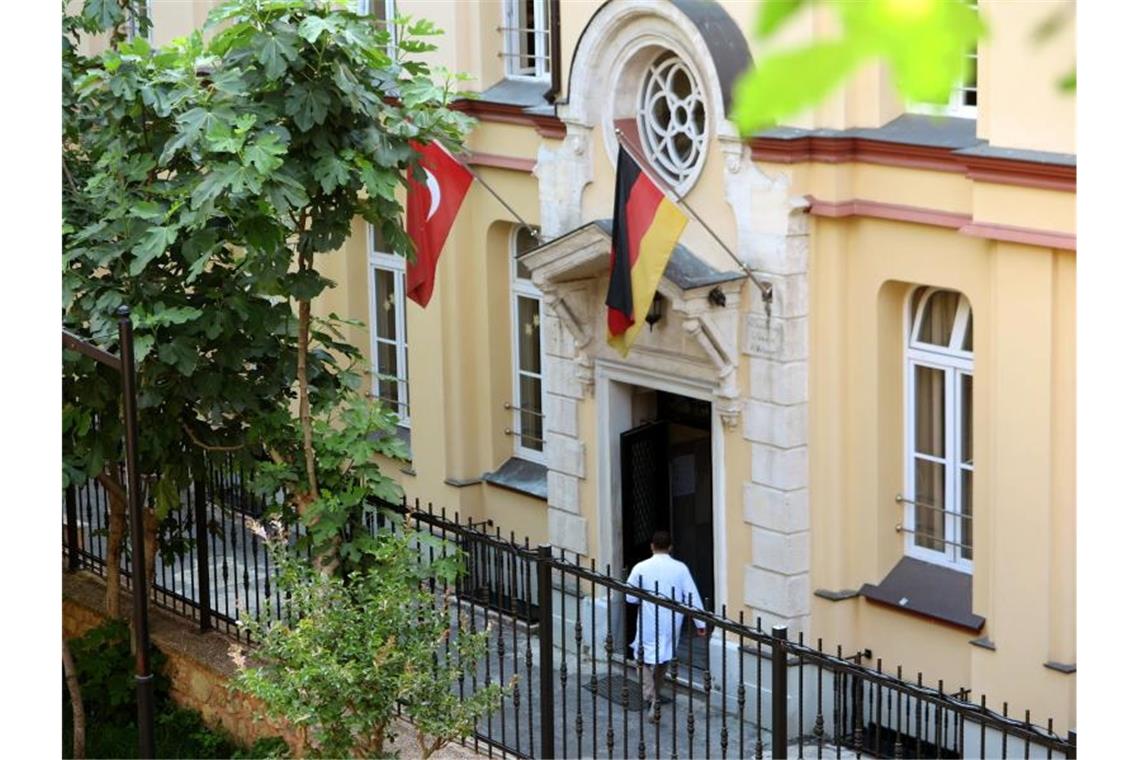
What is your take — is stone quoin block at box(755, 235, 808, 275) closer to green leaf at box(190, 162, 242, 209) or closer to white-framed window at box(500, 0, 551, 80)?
white-framed window at box(500, 0, 551, 80)

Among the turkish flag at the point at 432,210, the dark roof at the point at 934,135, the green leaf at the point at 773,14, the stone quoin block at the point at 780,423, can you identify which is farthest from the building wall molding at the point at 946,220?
the green leaf at the point at 773,14

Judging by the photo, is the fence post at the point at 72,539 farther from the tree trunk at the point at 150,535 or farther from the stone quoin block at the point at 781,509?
the stone quoin block at the point at 781,509

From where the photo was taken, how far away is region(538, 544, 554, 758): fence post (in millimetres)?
10656

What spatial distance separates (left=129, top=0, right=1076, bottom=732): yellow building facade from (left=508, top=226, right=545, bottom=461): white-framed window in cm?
16

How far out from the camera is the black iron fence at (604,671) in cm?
1034

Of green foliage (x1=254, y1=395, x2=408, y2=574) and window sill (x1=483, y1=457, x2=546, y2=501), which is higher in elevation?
green foliage (x1=254, y1=395, x2=408, y2=574)

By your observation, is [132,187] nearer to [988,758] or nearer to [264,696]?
[264,696]

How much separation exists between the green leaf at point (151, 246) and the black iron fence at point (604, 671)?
1.57 metres

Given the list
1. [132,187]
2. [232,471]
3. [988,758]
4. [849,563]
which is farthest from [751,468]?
[132,187]

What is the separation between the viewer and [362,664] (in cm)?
973

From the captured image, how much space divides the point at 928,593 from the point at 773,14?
41.9 ft

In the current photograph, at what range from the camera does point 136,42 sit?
11.4 meters

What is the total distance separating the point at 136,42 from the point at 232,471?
2.80 m

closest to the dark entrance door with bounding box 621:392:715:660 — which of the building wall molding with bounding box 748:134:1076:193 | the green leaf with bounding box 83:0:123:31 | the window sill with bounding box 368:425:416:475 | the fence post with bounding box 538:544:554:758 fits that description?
the building wall molding with bounding box 748:134:1076:193
